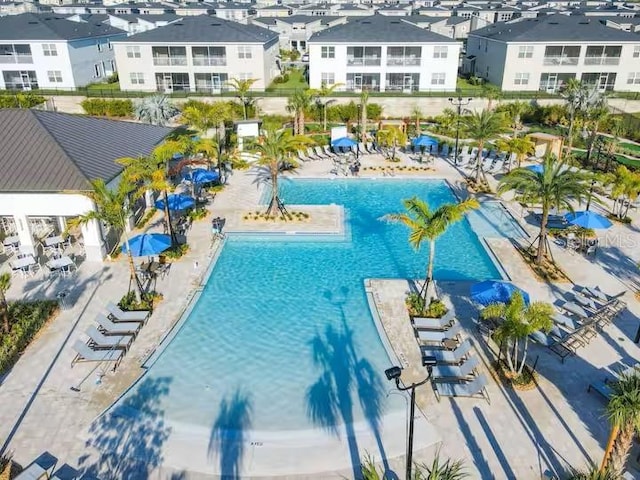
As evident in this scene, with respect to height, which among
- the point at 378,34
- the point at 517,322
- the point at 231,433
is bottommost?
the point at 231,433

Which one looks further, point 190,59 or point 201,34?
point 201,34

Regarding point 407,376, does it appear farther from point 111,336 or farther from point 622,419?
point 111,336

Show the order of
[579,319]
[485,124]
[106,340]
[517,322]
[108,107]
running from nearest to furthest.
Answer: [517,322], [106,340], [579,319], [485,124], [108,107]

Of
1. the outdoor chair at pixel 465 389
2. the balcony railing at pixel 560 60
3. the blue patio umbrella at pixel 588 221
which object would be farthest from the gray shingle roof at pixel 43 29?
the outdoor chair at pixel 465 389

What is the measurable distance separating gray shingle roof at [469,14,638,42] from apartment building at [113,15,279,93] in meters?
30.8

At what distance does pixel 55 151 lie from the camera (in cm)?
2616

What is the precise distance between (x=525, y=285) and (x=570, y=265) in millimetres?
3706

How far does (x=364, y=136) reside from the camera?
46219 millimetres

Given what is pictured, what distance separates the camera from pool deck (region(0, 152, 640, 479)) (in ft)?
47.3

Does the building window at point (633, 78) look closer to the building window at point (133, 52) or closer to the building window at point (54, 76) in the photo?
the building window at point (133, 52)

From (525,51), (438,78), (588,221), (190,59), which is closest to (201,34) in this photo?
(190,59)

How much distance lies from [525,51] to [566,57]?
16.6 feet

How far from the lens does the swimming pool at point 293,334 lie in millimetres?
16500

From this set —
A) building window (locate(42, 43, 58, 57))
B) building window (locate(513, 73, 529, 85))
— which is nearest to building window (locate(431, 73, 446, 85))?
building window (locate(513, 73, 529, 85))
